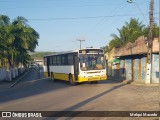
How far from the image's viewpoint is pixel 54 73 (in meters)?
33.9

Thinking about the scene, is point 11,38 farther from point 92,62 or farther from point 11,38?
point 92,62

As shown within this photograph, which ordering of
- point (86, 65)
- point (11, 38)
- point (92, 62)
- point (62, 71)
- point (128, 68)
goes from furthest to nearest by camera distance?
1. point (11, 38)
2. point (128, 68)
3. point (62, 71)
4. point (92, 62)
5. point (86, 65)

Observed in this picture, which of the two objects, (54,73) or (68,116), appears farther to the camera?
(54,73)

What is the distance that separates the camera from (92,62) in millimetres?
25656

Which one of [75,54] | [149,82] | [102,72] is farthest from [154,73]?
[75,54]

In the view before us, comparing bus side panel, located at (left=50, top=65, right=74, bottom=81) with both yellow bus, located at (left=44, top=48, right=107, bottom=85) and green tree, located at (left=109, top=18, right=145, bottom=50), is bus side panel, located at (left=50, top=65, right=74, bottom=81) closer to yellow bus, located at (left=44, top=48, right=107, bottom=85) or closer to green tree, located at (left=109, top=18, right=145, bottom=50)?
yellow bus, located at (left=44, top=48, right=107, bottom=85)

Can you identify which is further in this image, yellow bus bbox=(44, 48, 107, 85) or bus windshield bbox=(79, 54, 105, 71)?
bus windshield bbox=(79, 54, 105, 71)

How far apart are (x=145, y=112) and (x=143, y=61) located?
21.6 m

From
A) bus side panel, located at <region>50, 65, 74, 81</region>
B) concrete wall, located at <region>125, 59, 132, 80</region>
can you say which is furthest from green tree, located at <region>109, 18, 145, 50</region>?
bus side panel, located at <region>50, 65, 74, 81</region>

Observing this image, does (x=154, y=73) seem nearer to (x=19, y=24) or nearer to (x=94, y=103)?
(x=94, y=103)

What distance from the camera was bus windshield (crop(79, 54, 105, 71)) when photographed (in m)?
25.4

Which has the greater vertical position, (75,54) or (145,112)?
(75,54)

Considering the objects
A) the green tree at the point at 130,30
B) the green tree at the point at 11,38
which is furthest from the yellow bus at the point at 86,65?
the green tree at the point at 130,30

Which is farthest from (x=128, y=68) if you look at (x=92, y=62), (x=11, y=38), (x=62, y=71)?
(x=11, y=38)
